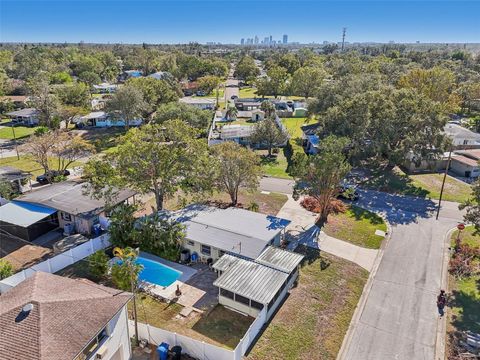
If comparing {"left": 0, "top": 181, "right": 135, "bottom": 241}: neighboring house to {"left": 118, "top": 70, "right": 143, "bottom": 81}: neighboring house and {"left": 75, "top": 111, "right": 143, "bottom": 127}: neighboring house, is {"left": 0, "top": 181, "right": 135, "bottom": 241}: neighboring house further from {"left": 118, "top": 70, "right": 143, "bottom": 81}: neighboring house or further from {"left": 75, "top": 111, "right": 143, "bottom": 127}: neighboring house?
{"left": 118, "top": 70, "right": 143, "bottom": 81}: neighboring house

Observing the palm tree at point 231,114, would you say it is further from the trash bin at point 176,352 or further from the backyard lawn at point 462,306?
the trash bin at point 176,352

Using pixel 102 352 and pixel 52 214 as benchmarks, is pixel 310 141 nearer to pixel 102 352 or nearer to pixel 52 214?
pixel 52 214

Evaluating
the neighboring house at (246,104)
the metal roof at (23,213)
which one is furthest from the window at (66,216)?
the neighboring house at (246,104)

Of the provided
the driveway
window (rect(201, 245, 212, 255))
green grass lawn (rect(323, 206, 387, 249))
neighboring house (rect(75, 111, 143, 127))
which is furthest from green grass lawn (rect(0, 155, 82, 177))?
the driveway

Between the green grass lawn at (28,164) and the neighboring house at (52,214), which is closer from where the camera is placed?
the neighboring house at (52,214)

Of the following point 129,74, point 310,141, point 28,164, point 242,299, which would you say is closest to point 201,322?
point 242,299

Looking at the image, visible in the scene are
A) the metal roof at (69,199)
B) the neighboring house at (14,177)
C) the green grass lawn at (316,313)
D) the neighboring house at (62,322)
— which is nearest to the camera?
the neighboring house at (62,322)

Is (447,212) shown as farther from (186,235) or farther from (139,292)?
(139,292)
